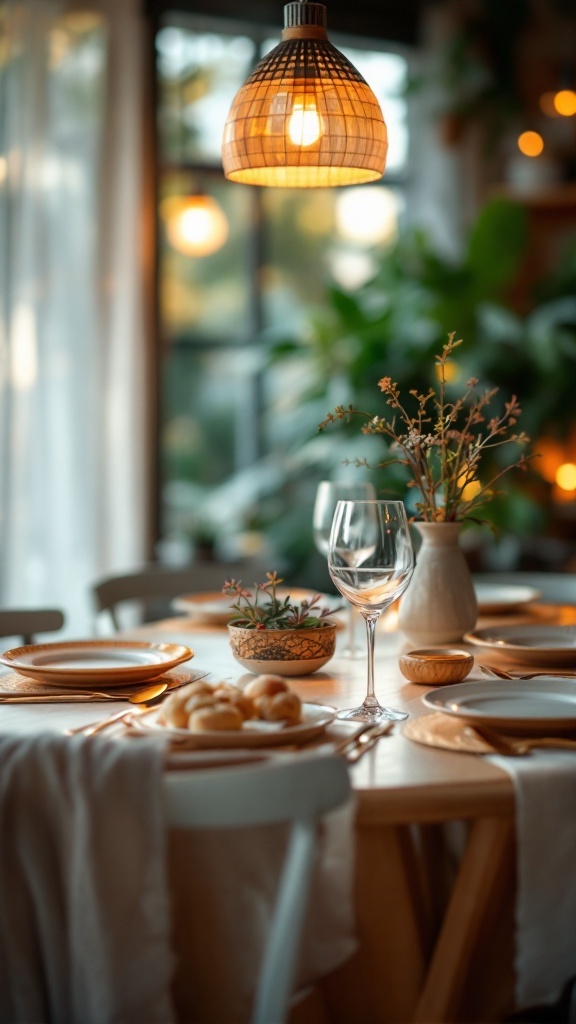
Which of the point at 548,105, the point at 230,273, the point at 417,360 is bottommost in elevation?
the point at 417,360

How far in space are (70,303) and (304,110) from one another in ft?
7.79

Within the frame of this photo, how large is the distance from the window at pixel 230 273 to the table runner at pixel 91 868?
3.32 metres

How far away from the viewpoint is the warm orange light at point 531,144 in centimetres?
482

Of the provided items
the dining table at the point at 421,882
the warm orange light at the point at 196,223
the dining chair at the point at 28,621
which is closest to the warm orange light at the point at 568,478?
the warm orange light at the point at 196,223

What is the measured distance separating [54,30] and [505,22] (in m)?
2.06

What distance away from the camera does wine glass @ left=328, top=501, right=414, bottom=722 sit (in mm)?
1443

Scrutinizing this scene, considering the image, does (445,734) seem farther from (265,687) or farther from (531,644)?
(531,644)

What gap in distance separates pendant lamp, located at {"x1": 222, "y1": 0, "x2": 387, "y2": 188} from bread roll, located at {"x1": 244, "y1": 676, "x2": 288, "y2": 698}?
82 centimetres

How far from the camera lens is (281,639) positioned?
1.66 meters

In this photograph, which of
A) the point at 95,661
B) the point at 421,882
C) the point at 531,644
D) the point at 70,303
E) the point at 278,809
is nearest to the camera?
the point at 278,809

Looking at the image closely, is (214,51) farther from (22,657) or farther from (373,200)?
(22,657)

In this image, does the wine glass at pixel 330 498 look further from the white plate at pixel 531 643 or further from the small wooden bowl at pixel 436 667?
the small wooden bowl at pixel 436 667

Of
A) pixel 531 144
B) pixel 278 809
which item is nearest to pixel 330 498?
pixel 278 809

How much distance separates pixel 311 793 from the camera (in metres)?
1.03
